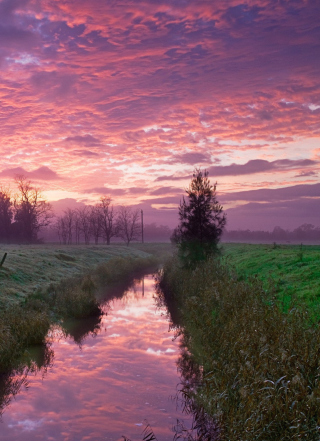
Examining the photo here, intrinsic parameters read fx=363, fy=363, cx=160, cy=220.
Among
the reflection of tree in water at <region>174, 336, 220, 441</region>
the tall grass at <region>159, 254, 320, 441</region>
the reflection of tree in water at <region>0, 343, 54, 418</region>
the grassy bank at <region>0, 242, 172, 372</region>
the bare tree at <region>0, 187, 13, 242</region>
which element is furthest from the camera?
the bare tree at <region>0, 187, 13, 242</region>

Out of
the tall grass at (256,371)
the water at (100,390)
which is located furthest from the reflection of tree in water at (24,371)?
the tall grass at (256,371)

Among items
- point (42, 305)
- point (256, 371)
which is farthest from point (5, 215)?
point (256, 371)

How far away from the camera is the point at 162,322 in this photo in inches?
662

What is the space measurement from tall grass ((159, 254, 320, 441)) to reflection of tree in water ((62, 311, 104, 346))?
4.18 metres

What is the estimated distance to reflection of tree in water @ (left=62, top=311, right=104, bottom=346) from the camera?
14.4 meters

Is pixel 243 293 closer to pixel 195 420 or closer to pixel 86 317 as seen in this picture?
pixel 195 420

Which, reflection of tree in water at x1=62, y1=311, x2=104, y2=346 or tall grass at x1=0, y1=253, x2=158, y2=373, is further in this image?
reflection of tree in water at x1=62, y1=311, x2=104, y2=346

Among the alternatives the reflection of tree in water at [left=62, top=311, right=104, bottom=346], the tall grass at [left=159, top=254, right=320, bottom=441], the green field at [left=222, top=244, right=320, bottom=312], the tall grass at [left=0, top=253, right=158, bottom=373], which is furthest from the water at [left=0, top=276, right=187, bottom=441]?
the green field at [left=222, top=244, right=320, bottom=312]

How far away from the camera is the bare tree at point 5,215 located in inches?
2945

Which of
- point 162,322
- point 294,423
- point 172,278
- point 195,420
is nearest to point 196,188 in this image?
point 172,278

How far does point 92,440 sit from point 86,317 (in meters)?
10.5

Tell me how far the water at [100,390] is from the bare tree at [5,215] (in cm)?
6598

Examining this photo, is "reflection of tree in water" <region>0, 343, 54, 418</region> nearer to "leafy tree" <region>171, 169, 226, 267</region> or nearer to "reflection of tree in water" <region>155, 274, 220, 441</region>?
"reflection of tree in water" <region>155, 274, 220, 441</region>

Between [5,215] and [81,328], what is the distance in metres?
67.3
